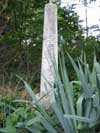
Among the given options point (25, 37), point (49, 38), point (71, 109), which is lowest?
point (25, 37)

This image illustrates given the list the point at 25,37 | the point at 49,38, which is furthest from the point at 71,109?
the point at 25,37

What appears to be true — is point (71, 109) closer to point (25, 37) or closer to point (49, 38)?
point (49, 38)

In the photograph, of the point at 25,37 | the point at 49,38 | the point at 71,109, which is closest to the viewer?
the point at 71,109

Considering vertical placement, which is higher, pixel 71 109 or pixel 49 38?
pixel 49 38

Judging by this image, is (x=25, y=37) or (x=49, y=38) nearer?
(x=49, y=38)

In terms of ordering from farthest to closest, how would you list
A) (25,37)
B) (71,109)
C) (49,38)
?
1. (25,37)
2. (49,38)
3. (71,109)

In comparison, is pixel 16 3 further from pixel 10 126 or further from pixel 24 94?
pixel 10 126

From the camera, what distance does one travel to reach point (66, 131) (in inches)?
149

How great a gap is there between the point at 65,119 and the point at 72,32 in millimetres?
9966

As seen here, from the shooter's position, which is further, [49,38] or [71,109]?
[49,38]

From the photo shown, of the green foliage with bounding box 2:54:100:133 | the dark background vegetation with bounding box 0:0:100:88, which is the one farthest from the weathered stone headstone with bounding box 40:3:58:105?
the dark background vegetation with bounding box 0:0:100:88

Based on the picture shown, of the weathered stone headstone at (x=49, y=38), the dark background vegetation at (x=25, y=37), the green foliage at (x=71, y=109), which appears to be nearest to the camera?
the green foliage at (x=71, y=109)

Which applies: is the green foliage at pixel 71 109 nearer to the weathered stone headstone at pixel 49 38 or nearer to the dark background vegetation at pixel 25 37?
the weathered stone headstone at pixel 49 38

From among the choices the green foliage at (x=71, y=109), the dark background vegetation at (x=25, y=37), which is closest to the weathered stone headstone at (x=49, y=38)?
the green foliage at (x=71, y=109)
